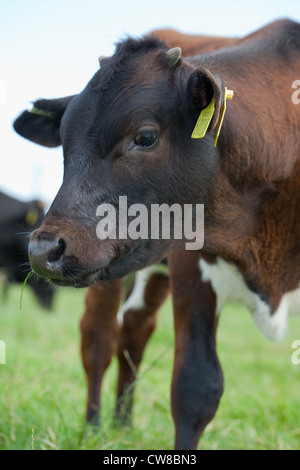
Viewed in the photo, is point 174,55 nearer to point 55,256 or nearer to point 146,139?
point 146,139

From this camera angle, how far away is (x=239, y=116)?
3.12 meters

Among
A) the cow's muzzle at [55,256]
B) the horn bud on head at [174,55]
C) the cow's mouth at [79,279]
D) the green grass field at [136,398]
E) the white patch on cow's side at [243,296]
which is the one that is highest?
the horn bud on head at [174,55]

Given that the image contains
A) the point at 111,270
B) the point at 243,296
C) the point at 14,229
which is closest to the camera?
the point at 111,270

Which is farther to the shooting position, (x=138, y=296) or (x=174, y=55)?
(x=138, y=296)

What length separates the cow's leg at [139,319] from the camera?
5.24m

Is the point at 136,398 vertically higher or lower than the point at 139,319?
lower

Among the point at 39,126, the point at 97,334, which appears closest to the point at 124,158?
the point at 39,126

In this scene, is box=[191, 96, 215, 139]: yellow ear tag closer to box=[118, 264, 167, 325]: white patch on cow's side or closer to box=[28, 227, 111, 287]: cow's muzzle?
box=[28, 227, 111, 287]: cow's muzzle

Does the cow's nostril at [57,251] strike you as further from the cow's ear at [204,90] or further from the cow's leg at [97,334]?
the cow's leg at [97,334]

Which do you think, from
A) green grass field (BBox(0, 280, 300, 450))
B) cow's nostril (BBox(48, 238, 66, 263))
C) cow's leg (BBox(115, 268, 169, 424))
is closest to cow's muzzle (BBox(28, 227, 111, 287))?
cow's nostril (BBox(48, 238, 66, 263))

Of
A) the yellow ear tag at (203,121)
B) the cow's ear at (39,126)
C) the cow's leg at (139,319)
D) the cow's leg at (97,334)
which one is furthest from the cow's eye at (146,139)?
the cow's leg at (139,319)

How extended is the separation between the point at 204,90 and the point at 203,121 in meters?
0.15

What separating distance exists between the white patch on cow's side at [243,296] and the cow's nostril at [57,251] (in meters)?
1.14

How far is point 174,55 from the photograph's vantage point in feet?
9.79
